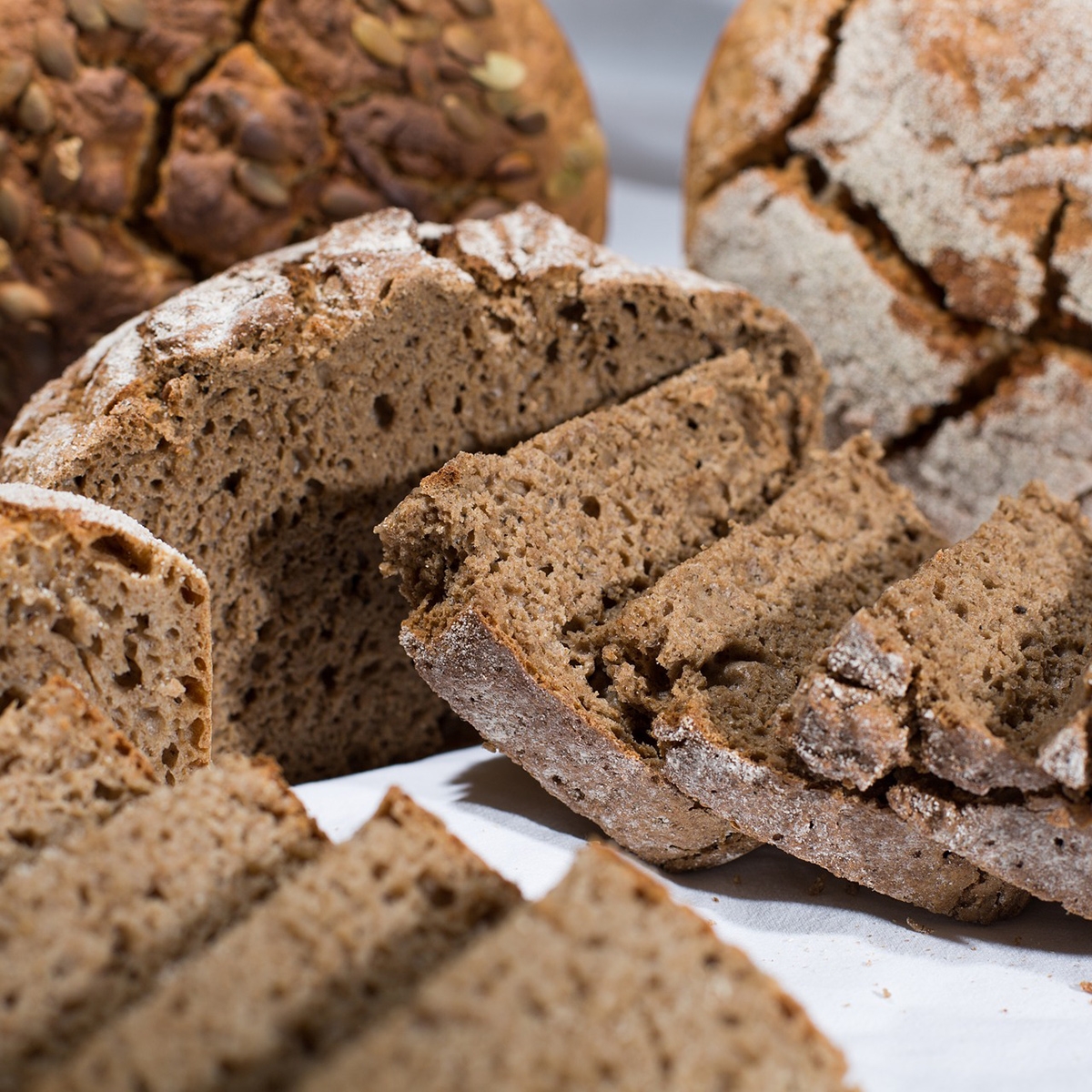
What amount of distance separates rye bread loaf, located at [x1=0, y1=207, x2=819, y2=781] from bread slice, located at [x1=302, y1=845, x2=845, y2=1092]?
4.57 feet

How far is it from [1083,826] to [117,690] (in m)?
1.72

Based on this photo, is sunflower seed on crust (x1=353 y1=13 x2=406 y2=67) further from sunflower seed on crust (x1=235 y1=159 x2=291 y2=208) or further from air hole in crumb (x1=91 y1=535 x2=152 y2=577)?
air hole in crumb (x1=91 y1=535 x2=152 y2=577)

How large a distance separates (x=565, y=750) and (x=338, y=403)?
92cm

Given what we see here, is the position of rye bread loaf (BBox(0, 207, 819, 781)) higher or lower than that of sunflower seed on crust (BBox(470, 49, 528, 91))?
lower

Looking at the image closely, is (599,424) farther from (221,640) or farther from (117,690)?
(117,690)

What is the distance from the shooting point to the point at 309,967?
167 centimetres

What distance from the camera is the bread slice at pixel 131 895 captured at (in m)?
1.68

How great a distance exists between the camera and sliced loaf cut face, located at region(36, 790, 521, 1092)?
1.54m

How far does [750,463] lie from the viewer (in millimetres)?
3133

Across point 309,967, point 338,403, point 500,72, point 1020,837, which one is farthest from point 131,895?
point 500,72

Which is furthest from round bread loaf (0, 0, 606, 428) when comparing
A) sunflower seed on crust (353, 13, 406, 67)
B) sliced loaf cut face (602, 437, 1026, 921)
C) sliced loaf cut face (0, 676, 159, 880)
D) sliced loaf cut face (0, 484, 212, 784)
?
sliced loaf cut face (0, 676, 159, 880)

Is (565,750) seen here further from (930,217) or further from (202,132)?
(202,132)

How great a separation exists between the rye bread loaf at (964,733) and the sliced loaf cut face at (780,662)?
0.10m

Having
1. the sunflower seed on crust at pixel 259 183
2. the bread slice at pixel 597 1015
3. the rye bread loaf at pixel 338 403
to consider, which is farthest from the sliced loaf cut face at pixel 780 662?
the sunflower seed on crust at pixel 259 183
